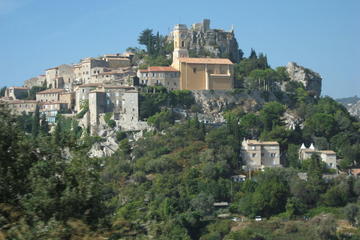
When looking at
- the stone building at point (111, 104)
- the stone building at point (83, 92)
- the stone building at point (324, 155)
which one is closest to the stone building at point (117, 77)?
the stone building at point (83, 92)

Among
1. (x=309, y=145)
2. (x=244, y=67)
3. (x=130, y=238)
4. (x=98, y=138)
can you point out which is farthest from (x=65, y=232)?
(x=244, y=67)

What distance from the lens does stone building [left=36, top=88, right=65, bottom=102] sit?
6406cm

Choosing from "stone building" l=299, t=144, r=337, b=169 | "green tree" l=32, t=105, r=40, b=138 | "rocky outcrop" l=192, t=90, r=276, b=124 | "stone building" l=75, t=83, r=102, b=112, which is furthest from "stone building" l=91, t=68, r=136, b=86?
"stone building" l=299, t=144, r=337, b=169

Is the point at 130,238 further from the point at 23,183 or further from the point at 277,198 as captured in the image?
the point at 277,198

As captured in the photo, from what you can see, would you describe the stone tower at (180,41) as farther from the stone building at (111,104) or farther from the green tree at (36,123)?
the green tree at (36,123)

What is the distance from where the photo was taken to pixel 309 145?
5869 cm

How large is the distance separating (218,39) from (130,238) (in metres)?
57.8

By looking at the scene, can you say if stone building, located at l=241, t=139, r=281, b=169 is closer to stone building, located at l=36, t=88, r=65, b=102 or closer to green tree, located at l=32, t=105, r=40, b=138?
green tree, located at l=32, t=105, r=40, b=138

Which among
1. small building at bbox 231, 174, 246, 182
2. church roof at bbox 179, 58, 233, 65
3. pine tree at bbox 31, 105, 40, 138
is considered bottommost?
small building at bbox 231, 174, 246, 182

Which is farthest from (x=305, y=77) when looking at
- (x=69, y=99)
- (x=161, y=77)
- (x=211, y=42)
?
(x=69, y=99)

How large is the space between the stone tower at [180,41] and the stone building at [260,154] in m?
13.6

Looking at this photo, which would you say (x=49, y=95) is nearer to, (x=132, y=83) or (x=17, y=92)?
(x=17, y=92)

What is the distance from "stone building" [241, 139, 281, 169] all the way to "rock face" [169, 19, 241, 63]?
47.9ft

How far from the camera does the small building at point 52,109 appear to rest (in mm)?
61094
